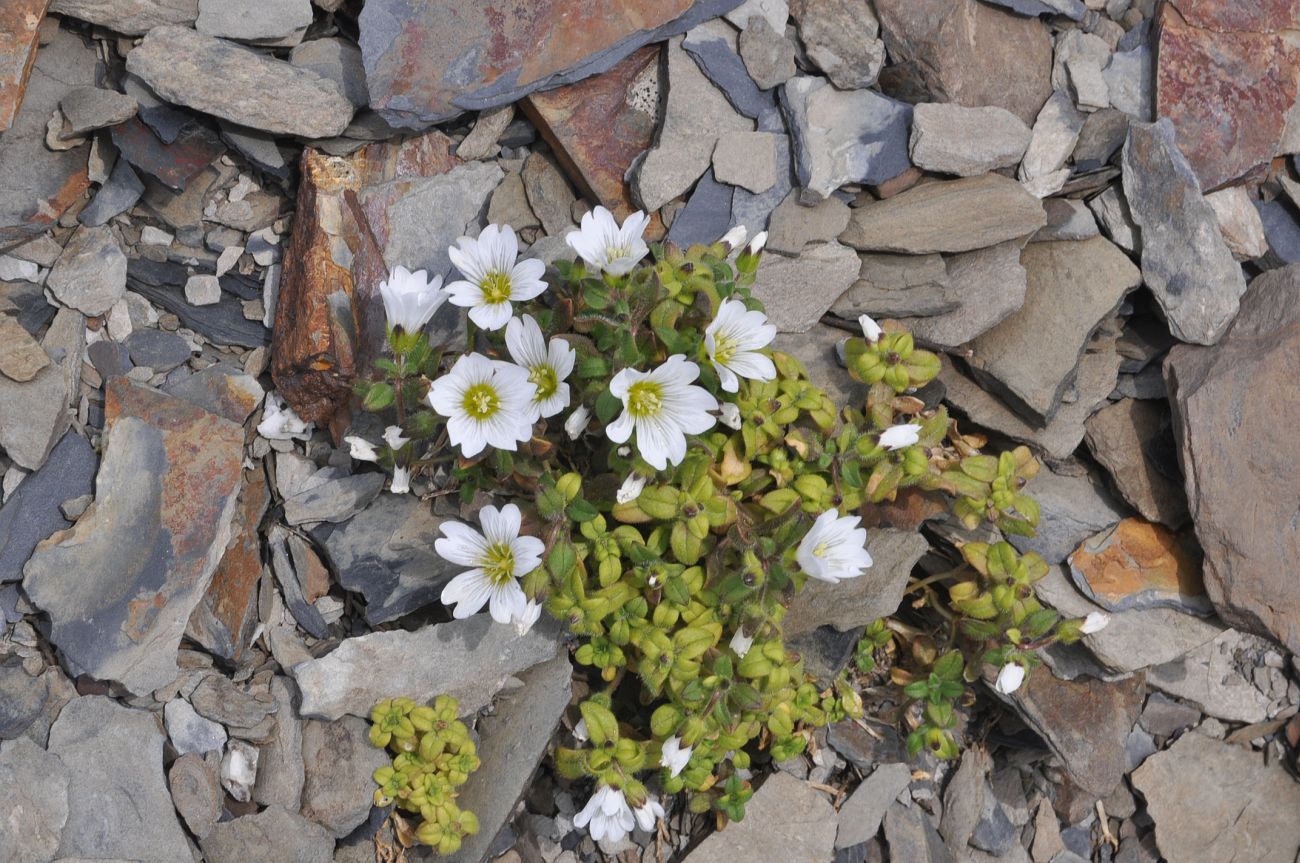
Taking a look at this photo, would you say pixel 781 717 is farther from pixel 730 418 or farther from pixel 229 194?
pixel 229 194

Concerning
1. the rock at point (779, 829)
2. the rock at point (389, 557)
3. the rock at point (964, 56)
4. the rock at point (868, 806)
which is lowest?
the rock at point (868, 806)

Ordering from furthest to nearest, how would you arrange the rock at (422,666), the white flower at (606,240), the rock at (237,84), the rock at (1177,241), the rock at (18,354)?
the rock at (1177,241), the rock at (422,666), the rock at (237,84), the rock at (18,354), the white flower at (606,240)

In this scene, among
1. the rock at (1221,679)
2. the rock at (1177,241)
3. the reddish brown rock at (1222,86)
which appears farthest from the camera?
the rock at (1221,679)

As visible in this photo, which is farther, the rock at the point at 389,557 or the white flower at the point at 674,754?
the rock at the point at 389,557

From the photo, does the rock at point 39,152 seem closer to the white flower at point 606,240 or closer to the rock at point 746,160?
the white flower at point 606,240

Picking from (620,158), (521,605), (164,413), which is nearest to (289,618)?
(164,413)

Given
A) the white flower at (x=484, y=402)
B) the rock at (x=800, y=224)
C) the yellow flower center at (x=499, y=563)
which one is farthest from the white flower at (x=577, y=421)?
the rock at (x=800, y=224)

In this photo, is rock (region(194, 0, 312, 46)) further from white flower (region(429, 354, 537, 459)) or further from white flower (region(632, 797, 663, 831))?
white flower (region(632, 797, 663, 831))
